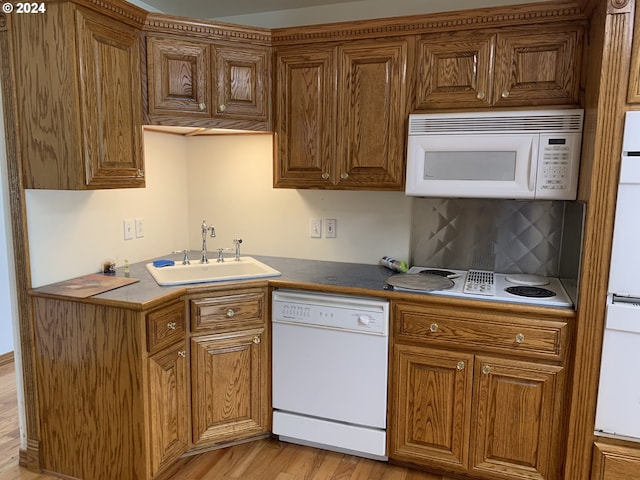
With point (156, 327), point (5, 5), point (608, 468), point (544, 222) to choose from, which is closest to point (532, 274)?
point (544, 222)

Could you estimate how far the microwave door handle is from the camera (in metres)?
2.09

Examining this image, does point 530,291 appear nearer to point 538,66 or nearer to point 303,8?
point 538,66

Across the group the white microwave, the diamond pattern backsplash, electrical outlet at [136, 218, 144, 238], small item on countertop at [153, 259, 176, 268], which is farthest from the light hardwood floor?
the white microwave

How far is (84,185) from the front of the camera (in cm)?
202

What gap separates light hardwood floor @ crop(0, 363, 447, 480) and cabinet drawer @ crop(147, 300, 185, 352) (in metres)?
0.68

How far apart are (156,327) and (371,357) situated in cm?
100

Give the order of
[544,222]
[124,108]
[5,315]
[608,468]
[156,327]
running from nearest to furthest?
[608,468], [156,327], [124,108], [544,222], [5,315]

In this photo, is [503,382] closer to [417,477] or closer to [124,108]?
[417,477]

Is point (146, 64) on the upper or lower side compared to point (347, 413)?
upper

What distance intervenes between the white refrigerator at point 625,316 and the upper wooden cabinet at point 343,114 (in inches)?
38.6

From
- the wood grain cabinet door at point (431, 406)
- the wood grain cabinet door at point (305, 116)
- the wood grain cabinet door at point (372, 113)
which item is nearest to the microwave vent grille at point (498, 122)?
the wood grain cabinet door at point (372, 113)

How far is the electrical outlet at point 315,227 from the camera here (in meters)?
2.90

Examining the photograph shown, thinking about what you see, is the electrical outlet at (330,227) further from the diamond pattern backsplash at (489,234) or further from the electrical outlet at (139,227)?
the electrical outlet at (139,227)

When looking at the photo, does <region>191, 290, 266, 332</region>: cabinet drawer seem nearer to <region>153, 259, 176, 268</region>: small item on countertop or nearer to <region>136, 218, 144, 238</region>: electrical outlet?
<region>153, 259, 176, 268</region>: small item on countertop
